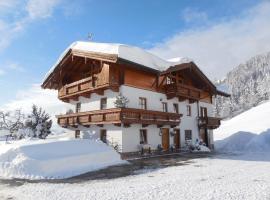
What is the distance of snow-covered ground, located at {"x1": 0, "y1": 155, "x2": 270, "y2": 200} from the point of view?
9.09m

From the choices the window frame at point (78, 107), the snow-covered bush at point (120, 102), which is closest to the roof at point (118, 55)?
the snow-covered bush at point (120, 102)

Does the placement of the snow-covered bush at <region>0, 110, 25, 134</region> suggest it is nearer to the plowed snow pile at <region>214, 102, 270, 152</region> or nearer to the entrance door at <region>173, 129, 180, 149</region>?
the entrance door at <region>173, 129, 180, 149</region>

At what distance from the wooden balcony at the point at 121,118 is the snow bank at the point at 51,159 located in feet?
12.0

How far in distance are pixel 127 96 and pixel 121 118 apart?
2961mm

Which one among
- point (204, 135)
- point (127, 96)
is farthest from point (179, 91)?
point (204, 135)

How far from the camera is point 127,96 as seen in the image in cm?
2255

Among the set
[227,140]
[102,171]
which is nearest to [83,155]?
[102,171]

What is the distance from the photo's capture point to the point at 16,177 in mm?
13547

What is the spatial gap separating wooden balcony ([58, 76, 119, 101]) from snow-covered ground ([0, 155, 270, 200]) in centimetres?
1037

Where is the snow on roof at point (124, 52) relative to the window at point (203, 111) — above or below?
above

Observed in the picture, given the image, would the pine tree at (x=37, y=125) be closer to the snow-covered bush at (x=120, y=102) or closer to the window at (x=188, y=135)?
the snow-covered bush at (x=120, y=102)

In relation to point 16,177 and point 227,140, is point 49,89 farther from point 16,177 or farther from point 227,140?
point 227,140

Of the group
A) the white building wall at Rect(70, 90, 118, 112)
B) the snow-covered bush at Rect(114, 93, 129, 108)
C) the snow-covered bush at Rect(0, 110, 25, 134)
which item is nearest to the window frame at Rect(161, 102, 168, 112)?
the white building wall at Rect(70, 90, 118, 112)

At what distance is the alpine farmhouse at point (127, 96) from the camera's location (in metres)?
21.8
